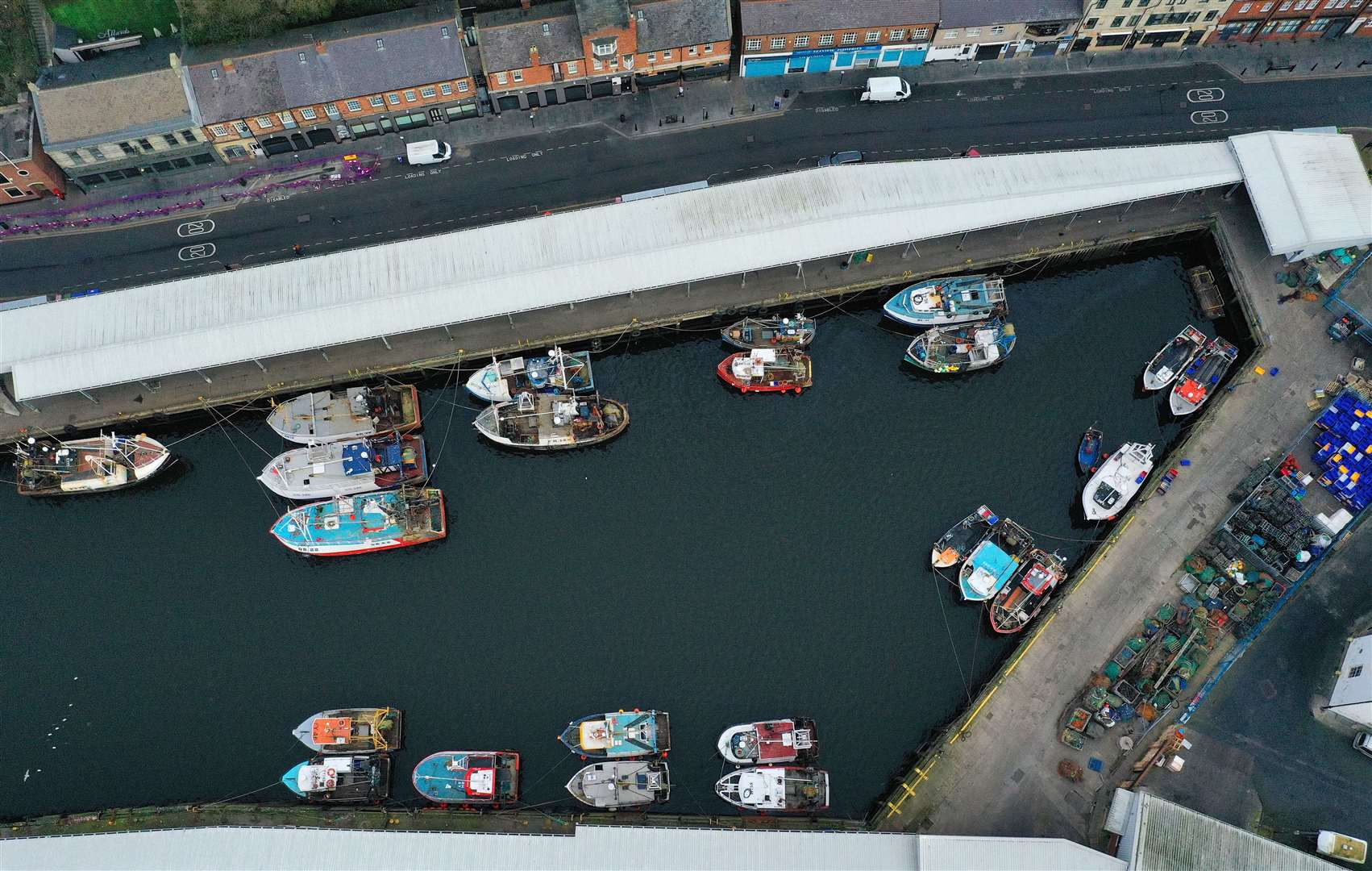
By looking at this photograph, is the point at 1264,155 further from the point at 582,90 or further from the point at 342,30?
the point at 342,30

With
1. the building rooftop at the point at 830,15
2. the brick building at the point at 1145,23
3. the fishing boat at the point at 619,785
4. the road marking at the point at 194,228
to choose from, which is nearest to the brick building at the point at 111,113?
the road marking at the point at 194,228

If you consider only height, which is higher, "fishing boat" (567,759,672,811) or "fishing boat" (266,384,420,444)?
"fishing boat" (266,384,420,444)

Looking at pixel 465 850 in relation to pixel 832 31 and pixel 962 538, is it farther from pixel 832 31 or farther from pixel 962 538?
pixel 832 31

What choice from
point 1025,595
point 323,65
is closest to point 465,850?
point 1025,595

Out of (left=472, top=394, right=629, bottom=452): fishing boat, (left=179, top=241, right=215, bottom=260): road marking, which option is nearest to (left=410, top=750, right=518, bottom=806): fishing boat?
(left=472, top=394, right=629, bottom=452): fishing boat

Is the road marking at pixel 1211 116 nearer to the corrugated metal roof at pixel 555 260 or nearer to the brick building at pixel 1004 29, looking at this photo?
the corrugated metal roof at pixel 555 260

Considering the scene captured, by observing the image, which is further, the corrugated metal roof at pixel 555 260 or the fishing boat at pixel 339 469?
the fishing boat at pixel 339 469

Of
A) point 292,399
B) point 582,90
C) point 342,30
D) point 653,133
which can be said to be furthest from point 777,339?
point 342,30

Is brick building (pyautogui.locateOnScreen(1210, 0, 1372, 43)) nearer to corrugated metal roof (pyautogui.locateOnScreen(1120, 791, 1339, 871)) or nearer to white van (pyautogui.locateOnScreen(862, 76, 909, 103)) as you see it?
white van (pyautogui.locateOnScreen(862, 76, 909, 103))
